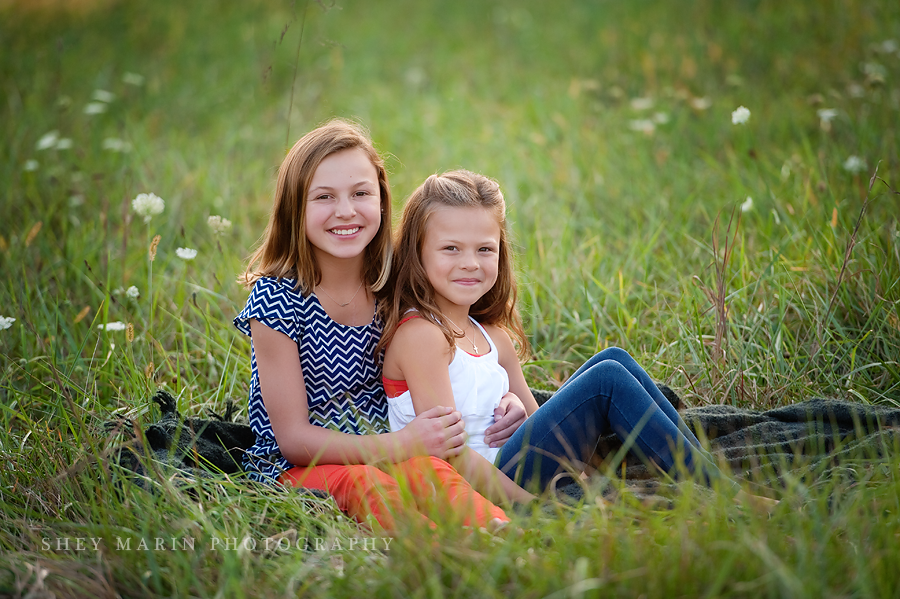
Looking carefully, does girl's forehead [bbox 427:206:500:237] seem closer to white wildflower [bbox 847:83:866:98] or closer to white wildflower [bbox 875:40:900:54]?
white wildflower [bbox 847:83:866:98]

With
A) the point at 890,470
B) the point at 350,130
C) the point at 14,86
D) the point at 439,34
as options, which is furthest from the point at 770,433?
the point at 439,34

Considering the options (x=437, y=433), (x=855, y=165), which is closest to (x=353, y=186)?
(x=437, y=433)

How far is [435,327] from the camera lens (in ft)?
6.40

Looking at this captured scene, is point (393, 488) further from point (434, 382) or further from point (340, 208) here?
point (340, 208)

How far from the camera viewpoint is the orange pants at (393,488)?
1.62 meters

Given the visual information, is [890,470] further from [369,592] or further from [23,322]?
[23,322]

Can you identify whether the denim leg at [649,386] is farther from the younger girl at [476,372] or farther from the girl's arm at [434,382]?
the girl's arm at [434,382]

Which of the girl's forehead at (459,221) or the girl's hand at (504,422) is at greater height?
the girl's forehead at (459,221)

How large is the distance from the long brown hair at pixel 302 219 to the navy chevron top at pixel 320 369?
0.06m

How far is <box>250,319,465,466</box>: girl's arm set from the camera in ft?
6.01

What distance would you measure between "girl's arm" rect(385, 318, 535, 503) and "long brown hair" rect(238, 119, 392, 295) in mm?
224

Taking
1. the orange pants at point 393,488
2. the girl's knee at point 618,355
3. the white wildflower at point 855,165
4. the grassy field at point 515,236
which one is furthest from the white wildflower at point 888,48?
the orange pants at point 393,488

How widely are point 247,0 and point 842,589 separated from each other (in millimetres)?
8064

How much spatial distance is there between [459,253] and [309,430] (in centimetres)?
62
